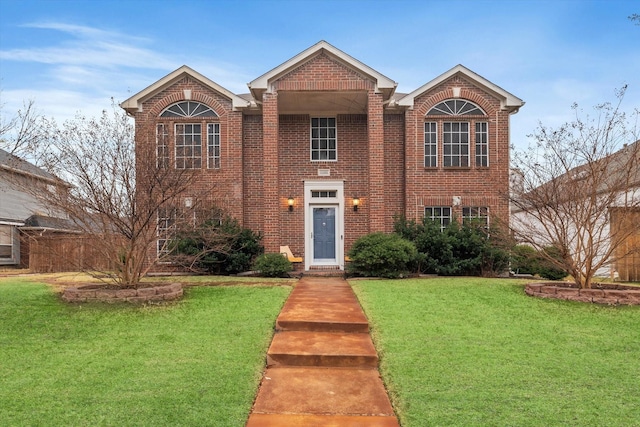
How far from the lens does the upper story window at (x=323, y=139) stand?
1471cm

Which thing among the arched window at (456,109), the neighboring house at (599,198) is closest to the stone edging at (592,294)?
the neighboring house at (599,198)

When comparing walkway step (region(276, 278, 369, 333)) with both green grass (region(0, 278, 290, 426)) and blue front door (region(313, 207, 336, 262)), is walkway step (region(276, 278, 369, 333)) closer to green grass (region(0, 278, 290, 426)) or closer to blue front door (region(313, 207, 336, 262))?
green grass (region(0, 278, 290, 426))

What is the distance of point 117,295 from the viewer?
302 inches

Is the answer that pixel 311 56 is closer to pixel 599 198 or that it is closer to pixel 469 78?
pixel 469 78

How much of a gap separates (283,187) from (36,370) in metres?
10.4

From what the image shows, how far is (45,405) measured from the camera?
373cm

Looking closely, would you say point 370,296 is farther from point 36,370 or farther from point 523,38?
point 523,38

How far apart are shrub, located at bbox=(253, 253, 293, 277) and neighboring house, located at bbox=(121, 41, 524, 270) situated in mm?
1738

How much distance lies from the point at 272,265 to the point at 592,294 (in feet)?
24.5

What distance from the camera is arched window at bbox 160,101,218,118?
14375mm

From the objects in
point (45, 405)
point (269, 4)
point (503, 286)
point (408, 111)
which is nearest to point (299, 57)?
point (269, 4)

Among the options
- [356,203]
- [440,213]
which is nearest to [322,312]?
[356,203]

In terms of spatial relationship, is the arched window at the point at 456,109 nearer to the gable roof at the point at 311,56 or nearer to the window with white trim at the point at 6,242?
the gable roof at the point at 311,56

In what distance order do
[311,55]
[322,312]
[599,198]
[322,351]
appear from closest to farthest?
1. [322,351]
2. [322,312]
3. [599,198]
4. [311,55]
